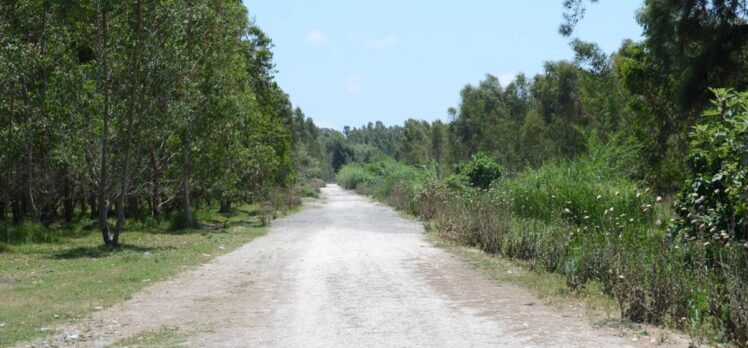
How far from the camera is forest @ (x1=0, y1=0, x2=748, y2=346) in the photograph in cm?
914

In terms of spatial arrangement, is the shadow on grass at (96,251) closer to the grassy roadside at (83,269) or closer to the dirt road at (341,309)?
the grassy roadside at (83,269)

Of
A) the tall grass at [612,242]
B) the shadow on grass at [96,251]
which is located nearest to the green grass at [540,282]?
the tall grass at [612,242]

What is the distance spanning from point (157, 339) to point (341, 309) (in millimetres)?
2606

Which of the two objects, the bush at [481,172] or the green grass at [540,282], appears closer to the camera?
the green grass at [540,282]

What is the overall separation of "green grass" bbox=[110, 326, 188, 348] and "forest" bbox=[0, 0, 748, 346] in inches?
200

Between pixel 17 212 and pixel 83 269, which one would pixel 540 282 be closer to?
pixel 83 269

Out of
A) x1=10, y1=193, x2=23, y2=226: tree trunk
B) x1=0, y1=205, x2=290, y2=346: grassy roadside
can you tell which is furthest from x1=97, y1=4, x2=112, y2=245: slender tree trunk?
x1=10, y1=193, x2=23, y2=226: tree trunk

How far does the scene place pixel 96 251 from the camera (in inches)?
791

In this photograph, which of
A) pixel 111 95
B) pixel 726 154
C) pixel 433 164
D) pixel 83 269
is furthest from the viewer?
pixel 433 164

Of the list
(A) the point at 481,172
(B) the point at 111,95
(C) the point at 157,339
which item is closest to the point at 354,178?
(A) the point at 481,172

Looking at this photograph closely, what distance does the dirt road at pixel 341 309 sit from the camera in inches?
331

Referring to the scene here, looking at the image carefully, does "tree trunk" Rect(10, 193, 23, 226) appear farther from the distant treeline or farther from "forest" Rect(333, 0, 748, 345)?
"forest" Rect(333, 0, 748, 345)

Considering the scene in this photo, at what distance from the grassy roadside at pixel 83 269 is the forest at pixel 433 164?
36.0 inches

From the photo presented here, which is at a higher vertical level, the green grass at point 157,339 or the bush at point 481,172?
the bush at point 481,172
